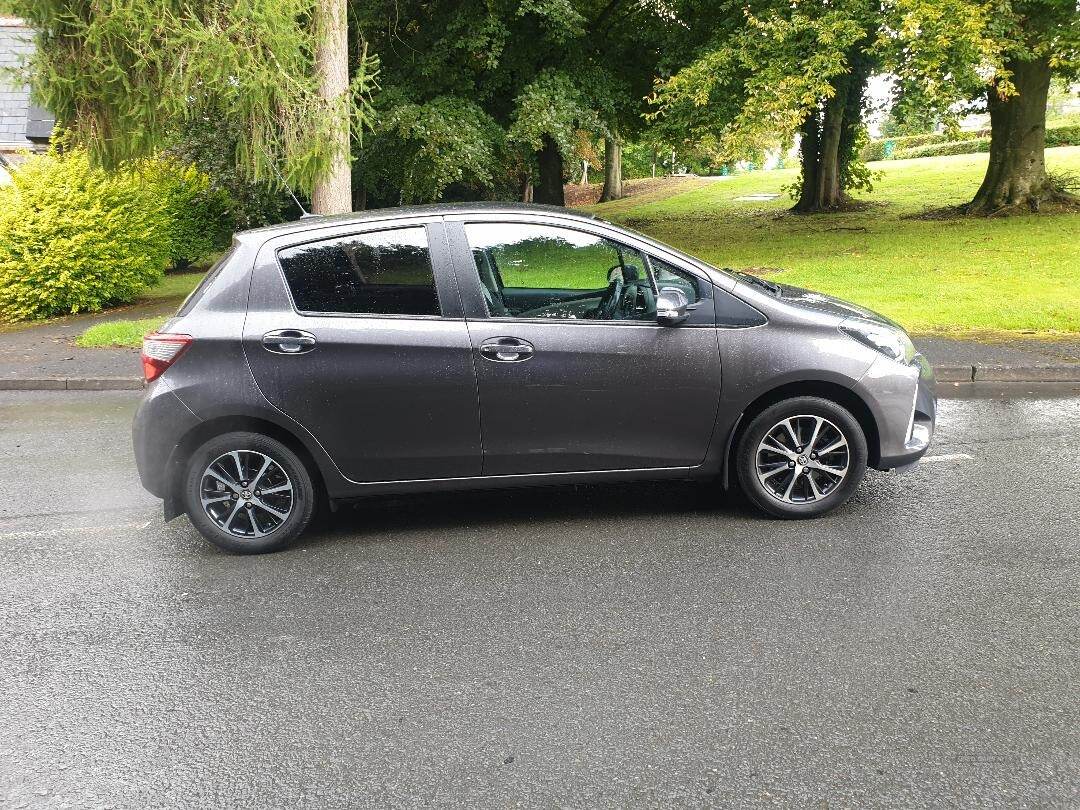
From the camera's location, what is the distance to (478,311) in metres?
5.34

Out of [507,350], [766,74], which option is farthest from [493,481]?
[766,74]

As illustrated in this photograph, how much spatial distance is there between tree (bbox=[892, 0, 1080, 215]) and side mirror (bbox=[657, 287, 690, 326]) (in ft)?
43.8

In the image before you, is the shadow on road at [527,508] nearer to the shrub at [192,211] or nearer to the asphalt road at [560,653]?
the asphalt road at [560,653]

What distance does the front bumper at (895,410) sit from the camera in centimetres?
546

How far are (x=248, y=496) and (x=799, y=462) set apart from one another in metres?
3.00

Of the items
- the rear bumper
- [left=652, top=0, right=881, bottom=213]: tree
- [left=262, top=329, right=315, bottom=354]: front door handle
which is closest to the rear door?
[left=262, top=329, right=315, bottom=354]: front door handle

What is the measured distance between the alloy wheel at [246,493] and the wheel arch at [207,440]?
12 centimetres

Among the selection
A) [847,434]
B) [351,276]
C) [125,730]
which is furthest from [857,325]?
[125,730]

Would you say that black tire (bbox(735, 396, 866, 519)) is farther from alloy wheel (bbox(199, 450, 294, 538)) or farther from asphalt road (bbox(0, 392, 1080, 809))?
alloy wheel (bbox(199, 450, 294, 538))

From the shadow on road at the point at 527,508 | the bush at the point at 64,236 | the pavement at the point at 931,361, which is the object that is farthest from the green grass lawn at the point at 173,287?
the shadow on road at the point at 527,508

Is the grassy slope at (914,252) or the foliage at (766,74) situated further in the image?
A: the foliage at (766,74)

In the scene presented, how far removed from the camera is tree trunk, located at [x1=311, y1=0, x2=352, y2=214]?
496 inches

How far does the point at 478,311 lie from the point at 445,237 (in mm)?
444

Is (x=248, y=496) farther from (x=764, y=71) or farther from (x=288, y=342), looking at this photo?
(x=764, y=71)
